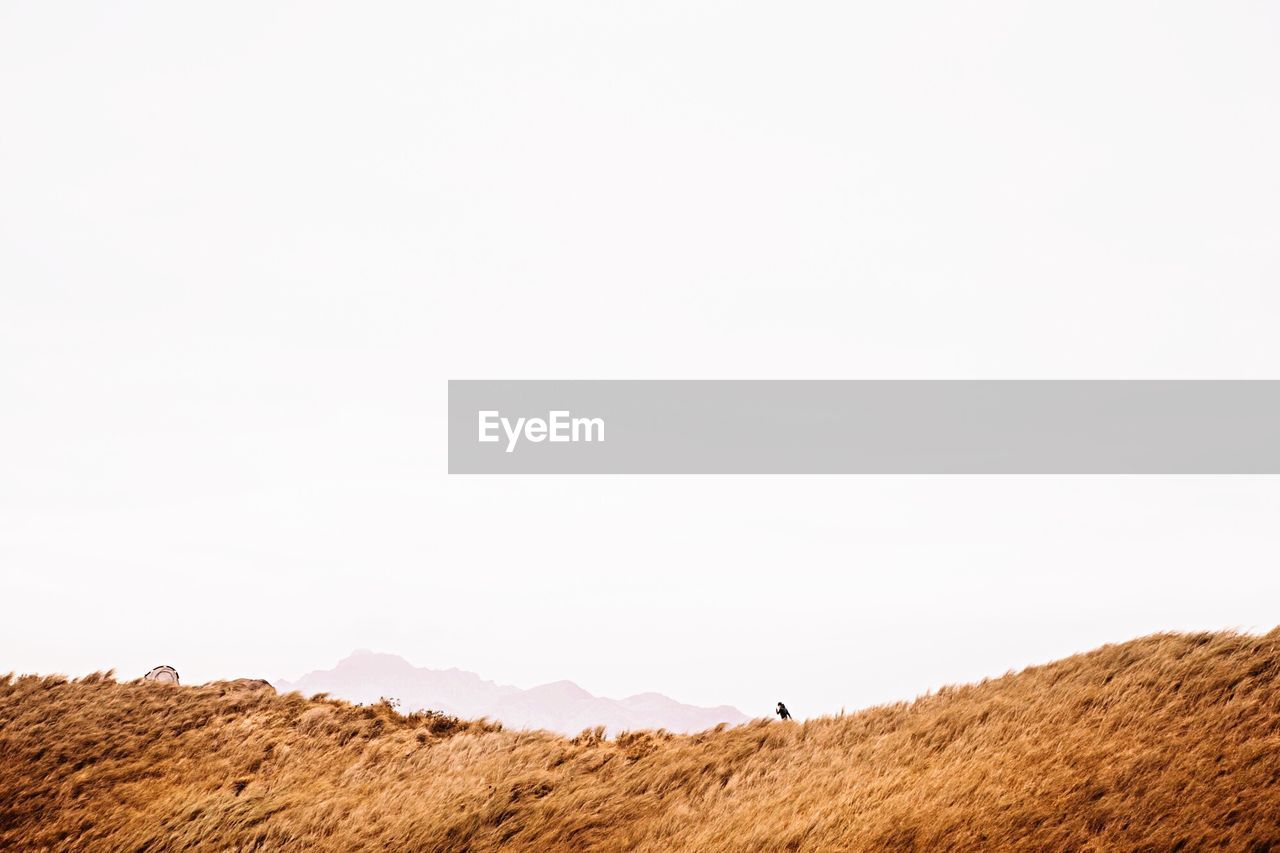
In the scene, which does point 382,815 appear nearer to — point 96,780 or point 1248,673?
point 96,780

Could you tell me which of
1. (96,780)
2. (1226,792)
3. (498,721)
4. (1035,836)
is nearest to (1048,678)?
(1226,792)

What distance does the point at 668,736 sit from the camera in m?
14.0

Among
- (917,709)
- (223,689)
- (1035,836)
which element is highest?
(223,689)

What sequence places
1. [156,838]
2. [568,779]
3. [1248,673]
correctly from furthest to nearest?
[568,779] < [1248,673] < [156,838]

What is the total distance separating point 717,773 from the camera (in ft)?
37.4

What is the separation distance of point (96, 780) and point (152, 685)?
462cm

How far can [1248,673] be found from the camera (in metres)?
10.6

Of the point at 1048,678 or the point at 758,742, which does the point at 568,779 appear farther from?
the point at 1048,678

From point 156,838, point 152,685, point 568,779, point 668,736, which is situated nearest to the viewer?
point 156,838

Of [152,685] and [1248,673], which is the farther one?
[152,685]

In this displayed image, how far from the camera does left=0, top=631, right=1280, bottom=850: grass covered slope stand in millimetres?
7887

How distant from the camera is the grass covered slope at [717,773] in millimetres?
7887

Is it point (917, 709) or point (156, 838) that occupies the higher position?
point (917, 709)

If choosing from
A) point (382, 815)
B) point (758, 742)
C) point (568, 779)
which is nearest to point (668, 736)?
point (758, 742)
